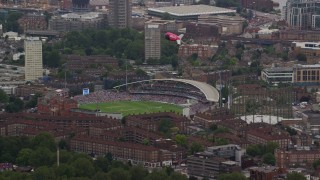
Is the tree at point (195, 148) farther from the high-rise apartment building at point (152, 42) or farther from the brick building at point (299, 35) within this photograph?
the brick building at point (299, 35)

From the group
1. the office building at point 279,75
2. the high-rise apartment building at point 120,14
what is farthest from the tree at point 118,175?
the high-rise apartment building at point 120,14

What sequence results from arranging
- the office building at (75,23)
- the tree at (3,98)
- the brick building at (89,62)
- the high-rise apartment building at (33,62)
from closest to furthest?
the tree at (3,98) < the high-rise apartment building at (33,62) < the brick building at (89,62) < the office building at (75,23)

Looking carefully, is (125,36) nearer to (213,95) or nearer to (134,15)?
(134,15)

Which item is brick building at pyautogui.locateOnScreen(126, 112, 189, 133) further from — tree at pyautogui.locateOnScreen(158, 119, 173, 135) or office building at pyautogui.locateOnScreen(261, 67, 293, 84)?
office building at pyautogui.locateOnScreen(261, 67, 293, 84)

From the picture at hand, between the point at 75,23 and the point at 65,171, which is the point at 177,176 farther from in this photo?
the point at 75,23

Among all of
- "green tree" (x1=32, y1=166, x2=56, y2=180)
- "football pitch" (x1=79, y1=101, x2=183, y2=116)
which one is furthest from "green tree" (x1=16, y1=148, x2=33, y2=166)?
"football pitch" (x1=79, y1=101, x2=183, y2=116)

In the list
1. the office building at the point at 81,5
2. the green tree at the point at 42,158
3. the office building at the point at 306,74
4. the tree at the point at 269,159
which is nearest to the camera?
the green tree at the point at 42,158
